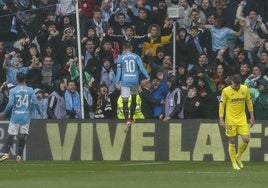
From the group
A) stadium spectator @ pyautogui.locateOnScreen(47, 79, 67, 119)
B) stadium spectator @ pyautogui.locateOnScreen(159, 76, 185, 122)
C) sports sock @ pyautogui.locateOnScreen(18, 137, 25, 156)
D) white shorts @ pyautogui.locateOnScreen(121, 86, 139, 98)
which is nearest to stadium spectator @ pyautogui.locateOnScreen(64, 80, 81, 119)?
stadium spectator @ pyautogui.locateOnScreen(47, 79, 67, 119)

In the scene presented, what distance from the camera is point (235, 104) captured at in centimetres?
2242

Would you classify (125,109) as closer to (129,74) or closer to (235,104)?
(129,74)

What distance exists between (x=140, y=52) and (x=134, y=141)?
10.2 ft

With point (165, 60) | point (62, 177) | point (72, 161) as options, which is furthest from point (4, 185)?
point (165, 60)

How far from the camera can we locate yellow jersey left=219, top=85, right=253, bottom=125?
22.2m

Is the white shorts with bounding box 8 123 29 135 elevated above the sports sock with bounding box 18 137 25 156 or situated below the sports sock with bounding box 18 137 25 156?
above

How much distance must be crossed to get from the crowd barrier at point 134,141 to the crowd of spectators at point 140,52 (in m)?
0.59

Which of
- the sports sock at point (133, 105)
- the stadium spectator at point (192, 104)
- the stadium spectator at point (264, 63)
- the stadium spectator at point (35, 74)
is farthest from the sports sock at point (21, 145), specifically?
the stadium spectator at point (264, 63)

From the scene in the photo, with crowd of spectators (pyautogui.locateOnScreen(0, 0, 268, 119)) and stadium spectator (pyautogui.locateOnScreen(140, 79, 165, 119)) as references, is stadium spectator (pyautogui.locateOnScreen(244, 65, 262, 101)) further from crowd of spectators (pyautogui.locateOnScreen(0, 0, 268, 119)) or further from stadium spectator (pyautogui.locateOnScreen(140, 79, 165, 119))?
stadium spectator (pyautogui.locateOnScreen(140, 79, 165, 119))

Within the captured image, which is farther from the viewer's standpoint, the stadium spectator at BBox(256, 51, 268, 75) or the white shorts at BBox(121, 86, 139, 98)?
the stadium spectator at BBox(256, 51, 268, 75)

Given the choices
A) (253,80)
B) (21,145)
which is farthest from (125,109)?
(253,80)

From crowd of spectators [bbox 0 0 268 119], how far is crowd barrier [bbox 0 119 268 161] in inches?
23.2

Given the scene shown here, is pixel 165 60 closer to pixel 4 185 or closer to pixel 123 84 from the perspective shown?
pixel 123 84

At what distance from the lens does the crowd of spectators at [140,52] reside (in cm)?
2664
